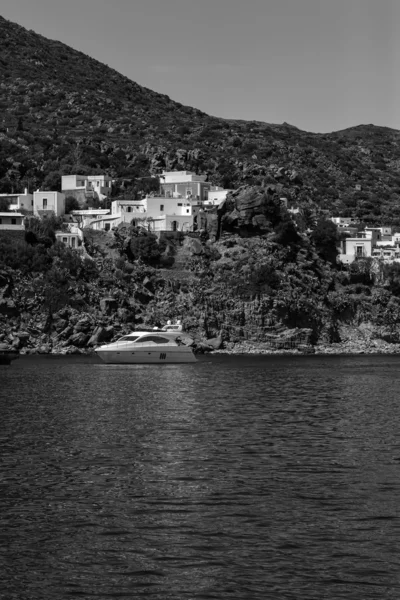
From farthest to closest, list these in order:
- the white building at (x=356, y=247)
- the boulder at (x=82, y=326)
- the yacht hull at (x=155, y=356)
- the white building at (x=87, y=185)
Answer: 1. the white building at (x=87, y=185)
2. the white building at (x=356, y=247)
3. the boulder at (x=82, y=326)
4. the yacht hull at (x=155, y=356)

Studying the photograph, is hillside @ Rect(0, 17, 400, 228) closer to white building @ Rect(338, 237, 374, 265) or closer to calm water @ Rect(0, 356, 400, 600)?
white building @ Rect(338, 237, 374, 265)

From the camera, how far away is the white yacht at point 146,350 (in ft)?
286

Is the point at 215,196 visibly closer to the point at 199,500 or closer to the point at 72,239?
the point at 72,239

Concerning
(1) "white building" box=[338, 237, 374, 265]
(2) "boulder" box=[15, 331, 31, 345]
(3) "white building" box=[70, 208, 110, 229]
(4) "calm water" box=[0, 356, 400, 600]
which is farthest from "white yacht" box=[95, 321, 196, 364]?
(1) "white building" box=[338, 237, 374, 265]

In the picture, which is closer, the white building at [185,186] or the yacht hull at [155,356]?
the yacht hull at [155,356]

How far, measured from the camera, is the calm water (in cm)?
1845

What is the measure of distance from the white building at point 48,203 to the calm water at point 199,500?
78.6 m

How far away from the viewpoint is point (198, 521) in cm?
2248

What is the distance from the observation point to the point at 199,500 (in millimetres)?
24578

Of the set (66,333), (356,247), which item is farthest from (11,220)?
(356,247)

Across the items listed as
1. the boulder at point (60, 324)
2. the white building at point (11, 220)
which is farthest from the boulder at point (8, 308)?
the white building at point (11, 220)

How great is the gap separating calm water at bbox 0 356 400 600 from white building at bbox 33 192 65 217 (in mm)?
78623

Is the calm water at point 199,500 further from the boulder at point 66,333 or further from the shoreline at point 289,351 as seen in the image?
the boulder at point 66,333

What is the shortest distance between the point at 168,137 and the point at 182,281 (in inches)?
2872
